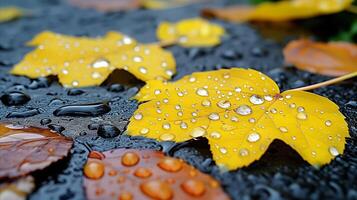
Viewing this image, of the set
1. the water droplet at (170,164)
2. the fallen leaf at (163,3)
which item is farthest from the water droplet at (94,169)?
the fallen leaf at (163,3)

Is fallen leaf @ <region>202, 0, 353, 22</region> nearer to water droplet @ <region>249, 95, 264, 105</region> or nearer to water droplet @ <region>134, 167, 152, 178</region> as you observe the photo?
water droplet @ <region>249, 95, 264, 105</region>

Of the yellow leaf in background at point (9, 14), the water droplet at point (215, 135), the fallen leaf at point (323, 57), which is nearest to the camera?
the water droplet at point (215, 135)

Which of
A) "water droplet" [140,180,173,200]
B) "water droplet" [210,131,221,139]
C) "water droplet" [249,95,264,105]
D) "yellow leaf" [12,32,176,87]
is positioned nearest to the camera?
"water droplet" [140,180,173,200]

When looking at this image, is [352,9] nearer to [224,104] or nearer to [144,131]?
[224,104]

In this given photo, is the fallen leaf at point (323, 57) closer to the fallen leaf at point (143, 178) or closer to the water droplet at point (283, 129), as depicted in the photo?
the water droplet at point (283, 129)

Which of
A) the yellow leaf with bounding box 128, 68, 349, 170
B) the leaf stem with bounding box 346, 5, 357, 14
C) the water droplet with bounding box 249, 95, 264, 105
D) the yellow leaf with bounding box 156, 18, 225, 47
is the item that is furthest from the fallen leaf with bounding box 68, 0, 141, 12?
the water droplet with bounding box 249, 95, 264, 105

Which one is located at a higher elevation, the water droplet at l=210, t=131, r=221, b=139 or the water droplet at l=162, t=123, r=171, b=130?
the water droplet at l=162, t=123, r=171, b=130
